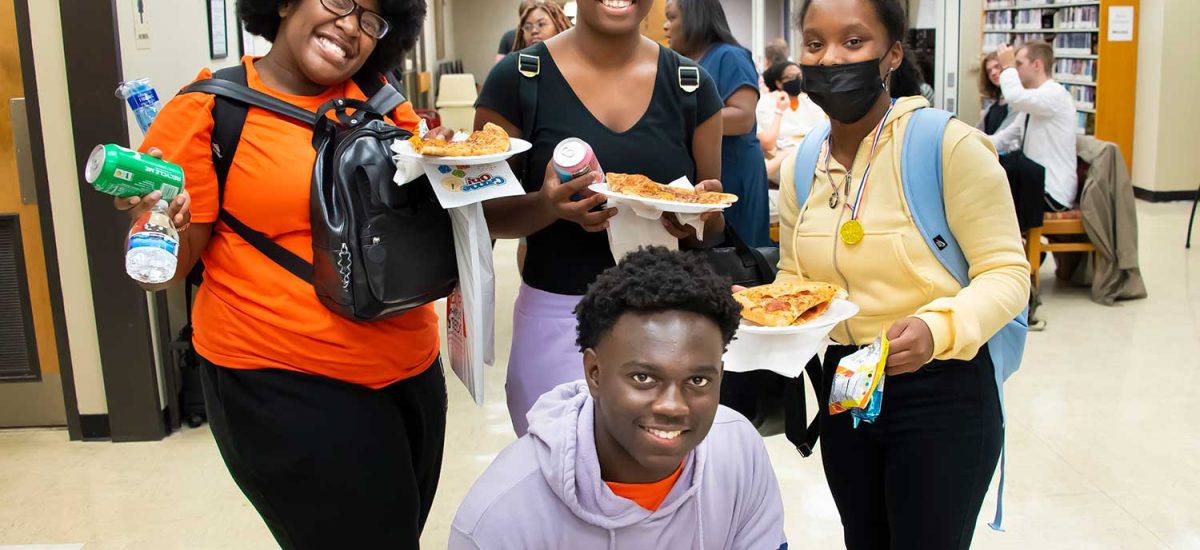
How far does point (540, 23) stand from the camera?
5.57 m

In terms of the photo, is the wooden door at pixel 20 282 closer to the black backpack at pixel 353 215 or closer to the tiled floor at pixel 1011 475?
the tiled floor at pixel 1011 475

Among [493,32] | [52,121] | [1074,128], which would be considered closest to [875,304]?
[52,121]

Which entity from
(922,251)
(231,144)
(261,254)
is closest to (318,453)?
(261,254)

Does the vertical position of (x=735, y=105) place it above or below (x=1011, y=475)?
above

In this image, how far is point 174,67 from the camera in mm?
4344

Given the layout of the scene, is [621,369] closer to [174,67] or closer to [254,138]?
[254,138]

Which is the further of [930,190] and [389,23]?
[389,23]

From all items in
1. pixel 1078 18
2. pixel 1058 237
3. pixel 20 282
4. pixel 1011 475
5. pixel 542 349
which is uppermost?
pixel 1078 18

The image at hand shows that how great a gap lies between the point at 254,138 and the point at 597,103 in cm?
66

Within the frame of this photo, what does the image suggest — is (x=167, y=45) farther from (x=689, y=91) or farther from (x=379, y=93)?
(x=689, y=91)

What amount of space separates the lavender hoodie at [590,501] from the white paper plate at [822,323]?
0.55 ft

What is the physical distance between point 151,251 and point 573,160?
2.41ft

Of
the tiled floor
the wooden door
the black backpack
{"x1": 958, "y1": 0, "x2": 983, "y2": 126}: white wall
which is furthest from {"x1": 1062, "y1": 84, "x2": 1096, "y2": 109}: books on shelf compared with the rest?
the black backpack

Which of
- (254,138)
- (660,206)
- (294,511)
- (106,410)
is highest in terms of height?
(254,138)
